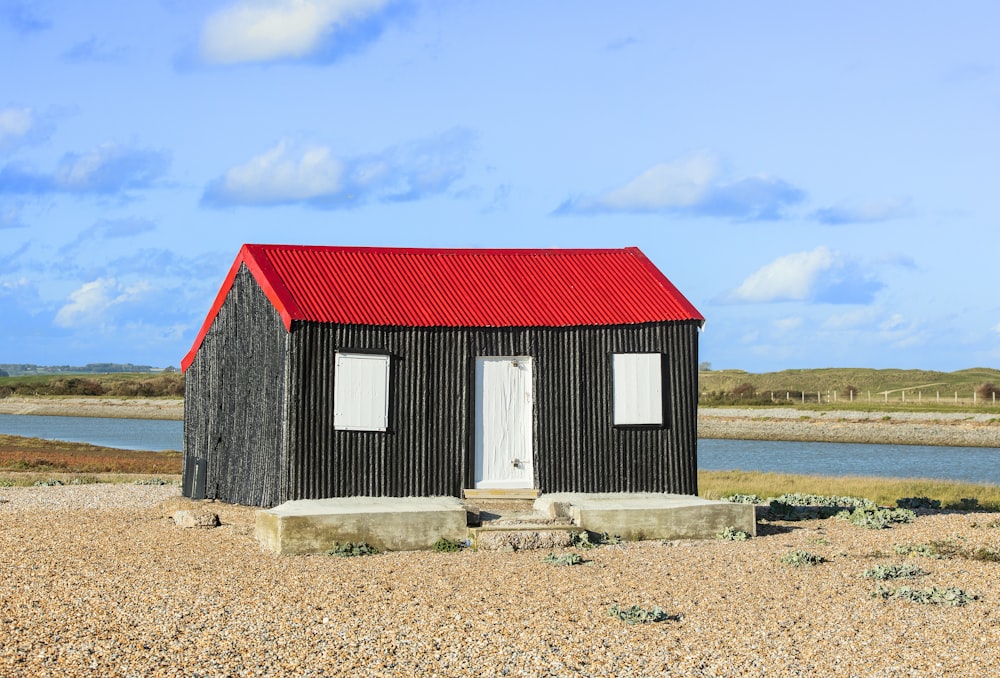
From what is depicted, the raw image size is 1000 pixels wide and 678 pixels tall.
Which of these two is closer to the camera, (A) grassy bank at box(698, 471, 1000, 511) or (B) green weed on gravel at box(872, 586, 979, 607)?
(B) green weed on gravel at box(872, 586, 979, 607)

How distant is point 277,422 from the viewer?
17.6 metres

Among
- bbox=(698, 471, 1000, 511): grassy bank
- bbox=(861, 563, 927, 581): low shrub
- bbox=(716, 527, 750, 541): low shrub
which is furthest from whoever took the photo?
bbox=(698, 471, 1000, 511): grassy bank

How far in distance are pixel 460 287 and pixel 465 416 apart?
8.13 ft

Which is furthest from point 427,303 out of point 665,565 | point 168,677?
point 168,677

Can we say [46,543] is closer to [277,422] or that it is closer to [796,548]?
[277,422]

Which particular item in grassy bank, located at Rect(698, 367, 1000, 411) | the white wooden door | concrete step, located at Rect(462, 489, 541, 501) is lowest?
concrete step, located at Rect(462, 489, 541, 501)

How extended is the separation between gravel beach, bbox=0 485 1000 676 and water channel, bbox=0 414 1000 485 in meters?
27.8

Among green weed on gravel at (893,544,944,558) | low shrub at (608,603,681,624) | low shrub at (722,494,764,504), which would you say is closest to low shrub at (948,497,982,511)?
low shrub at (722,494,764,504)

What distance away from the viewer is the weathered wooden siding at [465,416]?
1727cm

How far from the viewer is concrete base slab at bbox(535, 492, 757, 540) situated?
15.7m

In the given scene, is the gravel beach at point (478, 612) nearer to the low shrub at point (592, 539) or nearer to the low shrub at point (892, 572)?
the low shrub at point (892, 572)

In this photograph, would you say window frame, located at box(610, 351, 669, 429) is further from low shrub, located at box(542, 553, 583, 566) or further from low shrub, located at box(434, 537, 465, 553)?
low shrub, located at box(542, 553, 583, 566)

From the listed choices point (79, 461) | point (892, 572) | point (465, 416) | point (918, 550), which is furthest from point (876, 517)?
point (79, 461)

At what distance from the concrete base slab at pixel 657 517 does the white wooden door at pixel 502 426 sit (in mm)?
1427
